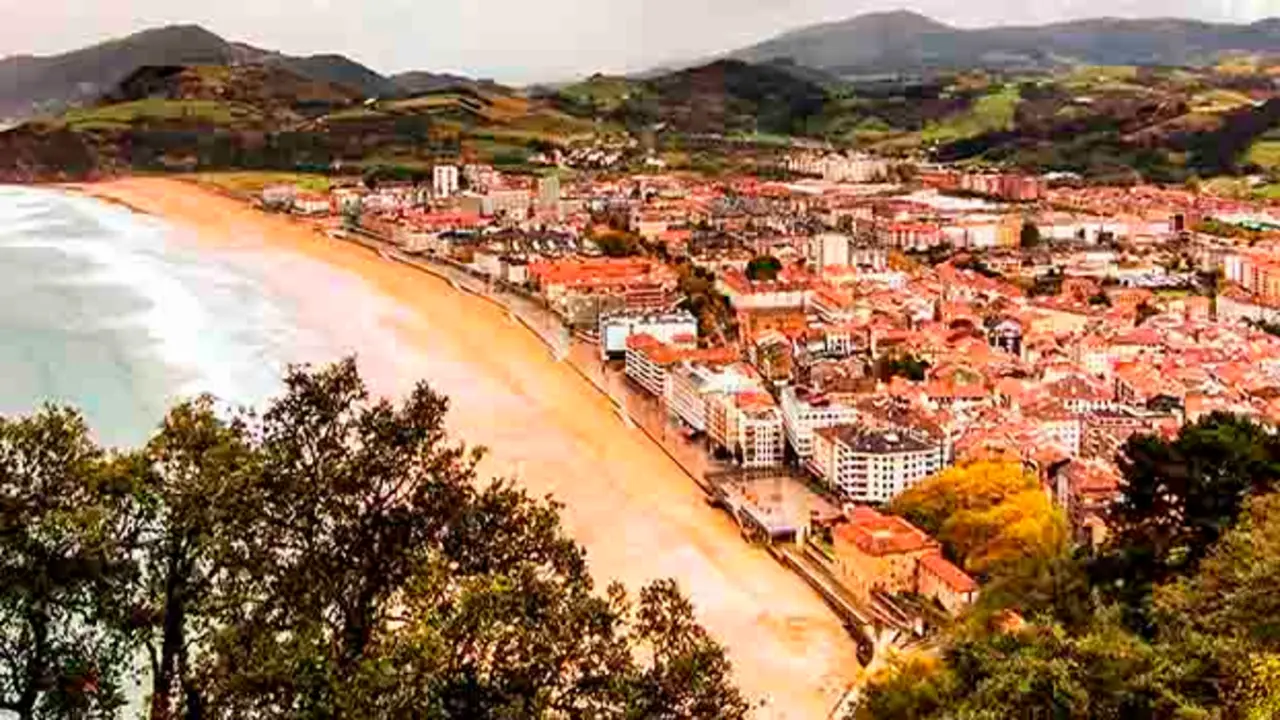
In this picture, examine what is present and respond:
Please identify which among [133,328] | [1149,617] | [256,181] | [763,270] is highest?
[256,181]

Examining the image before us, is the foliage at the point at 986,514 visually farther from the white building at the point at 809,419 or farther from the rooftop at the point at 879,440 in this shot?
the white building at the point at 809,419

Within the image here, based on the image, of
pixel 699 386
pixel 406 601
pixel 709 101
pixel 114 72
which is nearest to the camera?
pixel 406 601

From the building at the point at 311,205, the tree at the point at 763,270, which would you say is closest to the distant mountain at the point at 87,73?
the building at the point at 311,205

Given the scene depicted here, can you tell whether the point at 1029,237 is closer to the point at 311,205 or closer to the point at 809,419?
the point at 311,205

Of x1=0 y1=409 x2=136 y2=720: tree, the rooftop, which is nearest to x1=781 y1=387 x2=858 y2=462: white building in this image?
the rooftop

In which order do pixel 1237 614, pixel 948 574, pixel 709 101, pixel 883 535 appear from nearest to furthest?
pixel 1237 614
pixel 948 574
pixel 883 535
pixel 709 101

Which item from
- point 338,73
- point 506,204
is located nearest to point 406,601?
point 506,204

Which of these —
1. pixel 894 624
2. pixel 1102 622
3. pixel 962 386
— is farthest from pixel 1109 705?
pixel 962 386
